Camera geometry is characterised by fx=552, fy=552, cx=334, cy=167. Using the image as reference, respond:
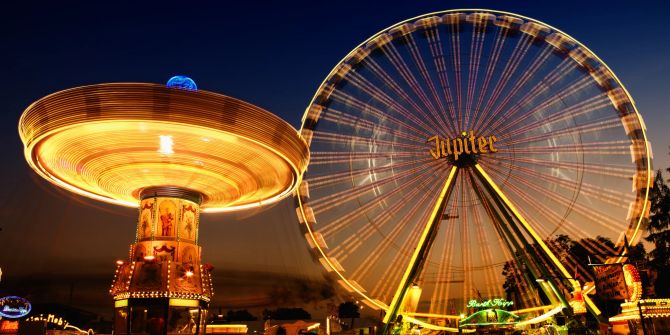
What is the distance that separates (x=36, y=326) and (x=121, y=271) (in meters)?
3.87

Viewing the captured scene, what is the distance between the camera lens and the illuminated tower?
516 inches

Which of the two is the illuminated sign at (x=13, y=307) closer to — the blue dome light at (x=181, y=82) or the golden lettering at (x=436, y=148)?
the blue dome light at (x=181, y=82)

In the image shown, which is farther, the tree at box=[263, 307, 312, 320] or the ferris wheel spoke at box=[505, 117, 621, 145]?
the tree at box=[263, 307, 312, 320]

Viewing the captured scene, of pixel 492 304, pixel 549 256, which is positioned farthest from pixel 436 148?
pixel 492 304

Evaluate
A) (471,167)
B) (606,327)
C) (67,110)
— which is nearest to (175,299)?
(67,110)

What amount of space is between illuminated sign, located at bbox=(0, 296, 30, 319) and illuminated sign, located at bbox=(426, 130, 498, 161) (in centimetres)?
1440

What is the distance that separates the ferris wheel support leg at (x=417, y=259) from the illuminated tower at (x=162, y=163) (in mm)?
4503

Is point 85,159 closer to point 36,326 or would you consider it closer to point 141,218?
point 141,218

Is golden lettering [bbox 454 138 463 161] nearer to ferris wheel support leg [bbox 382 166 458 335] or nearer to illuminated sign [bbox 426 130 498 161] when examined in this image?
illuminated sign [bbox 426 130 498 161]

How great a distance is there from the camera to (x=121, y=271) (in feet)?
53.5

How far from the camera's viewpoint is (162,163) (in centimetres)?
1575

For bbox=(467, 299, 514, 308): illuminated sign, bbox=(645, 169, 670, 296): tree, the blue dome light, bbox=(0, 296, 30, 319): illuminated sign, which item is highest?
the blue dome light

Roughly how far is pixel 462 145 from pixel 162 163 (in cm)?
949

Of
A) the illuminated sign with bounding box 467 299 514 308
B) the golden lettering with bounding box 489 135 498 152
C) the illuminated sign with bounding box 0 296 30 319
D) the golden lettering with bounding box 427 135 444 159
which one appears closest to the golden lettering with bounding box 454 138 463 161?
the golden lettering with bounding box 427 135 444 159
